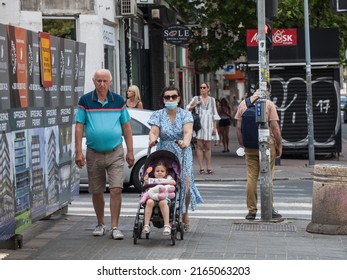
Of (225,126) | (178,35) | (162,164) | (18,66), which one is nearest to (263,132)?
(162,164)

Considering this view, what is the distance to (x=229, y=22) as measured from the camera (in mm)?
31141

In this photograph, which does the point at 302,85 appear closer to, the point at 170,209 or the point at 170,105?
the point at 170,105

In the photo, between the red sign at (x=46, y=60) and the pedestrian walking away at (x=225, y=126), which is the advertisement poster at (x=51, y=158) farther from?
the pedestrian walking away at (x=225, y=126)

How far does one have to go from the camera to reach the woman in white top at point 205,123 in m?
22.8

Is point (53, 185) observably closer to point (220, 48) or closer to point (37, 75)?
point (37, 75)

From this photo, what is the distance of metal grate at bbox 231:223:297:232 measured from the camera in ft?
42.6

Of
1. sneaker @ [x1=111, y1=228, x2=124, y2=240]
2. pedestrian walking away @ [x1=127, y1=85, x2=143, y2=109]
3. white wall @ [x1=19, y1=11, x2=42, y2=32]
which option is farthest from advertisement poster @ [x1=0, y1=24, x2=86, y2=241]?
white wall @ [x1=19, y1=11, x2=42, y2=32]

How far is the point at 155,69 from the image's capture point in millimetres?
38812

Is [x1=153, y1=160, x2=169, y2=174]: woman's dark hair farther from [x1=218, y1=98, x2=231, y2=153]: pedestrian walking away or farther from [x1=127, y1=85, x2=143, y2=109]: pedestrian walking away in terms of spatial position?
[x1=218, y1=98, x2=231, y2=153]: pedestrian walking away

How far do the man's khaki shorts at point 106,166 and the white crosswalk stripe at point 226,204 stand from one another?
3080mm

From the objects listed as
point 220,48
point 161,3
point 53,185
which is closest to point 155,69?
point 161,3

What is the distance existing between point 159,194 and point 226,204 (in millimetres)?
5655

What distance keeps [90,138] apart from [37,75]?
91 cm

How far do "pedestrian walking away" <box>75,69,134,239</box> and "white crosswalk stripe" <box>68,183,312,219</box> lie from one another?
124 inches
